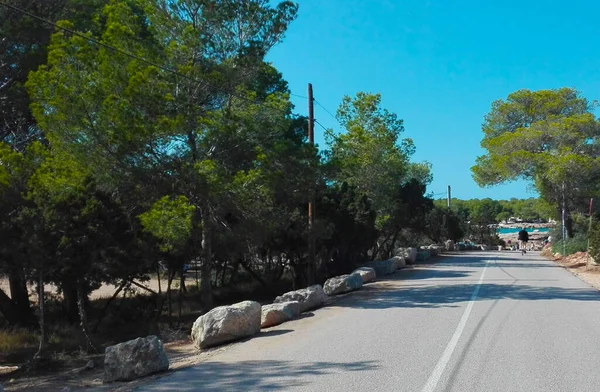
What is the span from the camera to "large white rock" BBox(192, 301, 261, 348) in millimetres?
11039

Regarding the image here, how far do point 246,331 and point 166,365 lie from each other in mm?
2762

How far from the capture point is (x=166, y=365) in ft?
28.9

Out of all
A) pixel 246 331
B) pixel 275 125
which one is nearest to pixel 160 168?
pixel 275 125

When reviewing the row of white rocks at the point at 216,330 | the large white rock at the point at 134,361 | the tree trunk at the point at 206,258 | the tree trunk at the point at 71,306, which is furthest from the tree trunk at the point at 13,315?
the large white rock at the point at 134,361

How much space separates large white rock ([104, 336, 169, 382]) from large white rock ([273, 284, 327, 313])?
650 centimetres

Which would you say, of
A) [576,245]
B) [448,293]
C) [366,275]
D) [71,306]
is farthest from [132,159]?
[576,245]

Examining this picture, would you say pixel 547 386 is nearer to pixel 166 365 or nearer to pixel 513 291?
pixel 166 365

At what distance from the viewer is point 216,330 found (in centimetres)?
1103

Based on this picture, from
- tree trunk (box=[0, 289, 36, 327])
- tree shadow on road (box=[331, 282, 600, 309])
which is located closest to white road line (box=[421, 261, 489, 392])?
tree shadow on road (box=[331, 282, 600, 309])

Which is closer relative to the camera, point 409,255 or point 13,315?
point 13,315

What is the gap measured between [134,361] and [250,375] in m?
1.95

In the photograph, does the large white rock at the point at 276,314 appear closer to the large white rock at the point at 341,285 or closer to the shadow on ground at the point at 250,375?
the shadow on ground at the point at 250,375

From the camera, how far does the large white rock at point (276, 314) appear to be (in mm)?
12751

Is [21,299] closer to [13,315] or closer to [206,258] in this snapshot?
[13,315]
